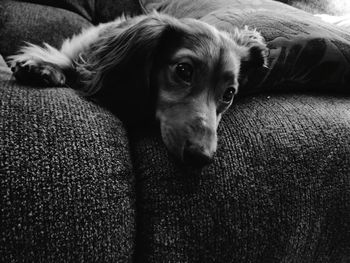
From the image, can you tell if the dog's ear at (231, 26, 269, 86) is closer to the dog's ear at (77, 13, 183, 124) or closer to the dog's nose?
the dog's ear at (77, 13, 183, 124)

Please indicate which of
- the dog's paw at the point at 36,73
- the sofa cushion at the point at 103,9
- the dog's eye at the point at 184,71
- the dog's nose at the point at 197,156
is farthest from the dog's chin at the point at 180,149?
the sofa cushion at the point at 103,9

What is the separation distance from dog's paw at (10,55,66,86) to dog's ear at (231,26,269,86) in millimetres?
662

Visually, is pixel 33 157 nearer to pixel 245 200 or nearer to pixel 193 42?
pixel 245 200

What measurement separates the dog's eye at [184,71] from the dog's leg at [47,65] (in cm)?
38

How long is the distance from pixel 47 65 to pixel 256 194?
29.9 inches

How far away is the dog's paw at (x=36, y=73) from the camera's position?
3.21 ft

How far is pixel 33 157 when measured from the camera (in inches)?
26.6

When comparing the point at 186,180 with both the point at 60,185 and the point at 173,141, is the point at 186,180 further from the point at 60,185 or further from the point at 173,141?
the point at 60,185

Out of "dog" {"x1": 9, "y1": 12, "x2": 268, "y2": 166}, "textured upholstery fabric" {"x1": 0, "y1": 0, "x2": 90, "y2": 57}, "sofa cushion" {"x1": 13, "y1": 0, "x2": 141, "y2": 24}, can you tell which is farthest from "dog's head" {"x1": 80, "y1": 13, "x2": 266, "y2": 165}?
"sofa cushion" {"x1": 13, "y1": 0, "x2": 141, "y2": 24}

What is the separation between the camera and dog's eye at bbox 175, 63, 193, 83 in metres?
1.12

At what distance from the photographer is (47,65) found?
1086mm

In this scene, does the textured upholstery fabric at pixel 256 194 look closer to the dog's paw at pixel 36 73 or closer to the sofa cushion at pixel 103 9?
the dog's paw at pixel 36 73

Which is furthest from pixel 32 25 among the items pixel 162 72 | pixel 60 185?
pixel 60 185

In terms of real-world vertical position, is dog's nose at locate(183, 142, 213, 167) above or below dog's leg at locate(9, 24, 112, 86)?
above
